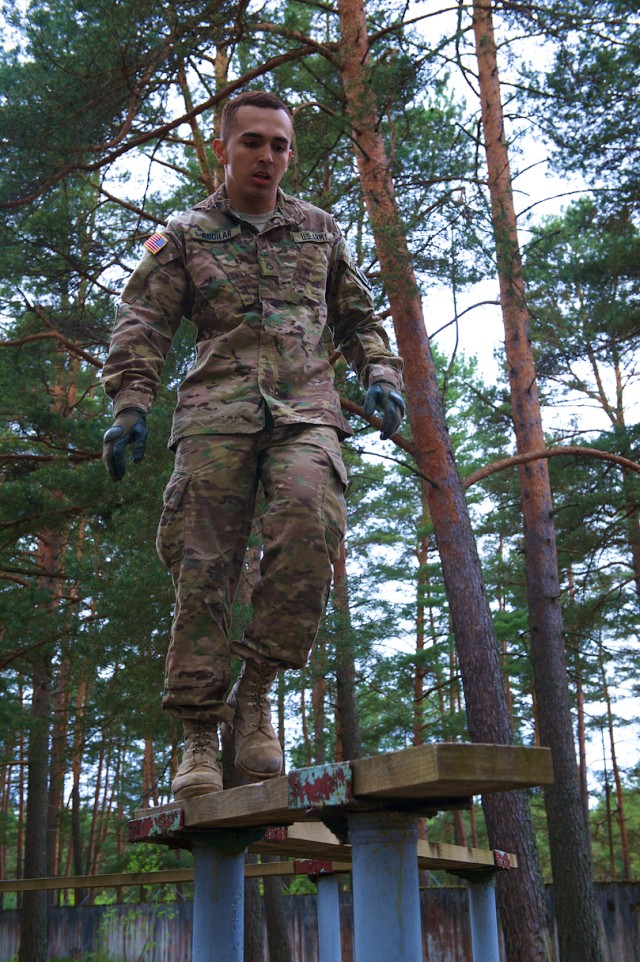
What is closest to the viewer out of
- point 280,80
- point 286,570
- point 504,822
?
point 286,570

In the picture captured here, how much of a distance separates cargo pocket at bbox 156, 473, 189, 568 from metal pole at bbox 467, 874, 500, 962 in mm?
2543

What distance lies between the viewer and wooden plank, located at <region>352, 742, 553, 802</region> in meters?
1.80

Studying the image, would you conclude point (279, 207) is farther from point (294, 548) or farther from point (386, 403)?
point (294, 548)

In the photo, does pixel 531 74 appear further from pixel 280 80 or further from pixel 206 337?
pixel 206 337

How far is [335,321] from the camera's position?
3730 millimetres

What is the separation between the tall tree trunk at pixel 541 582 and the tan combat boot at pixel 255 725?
22.2ft

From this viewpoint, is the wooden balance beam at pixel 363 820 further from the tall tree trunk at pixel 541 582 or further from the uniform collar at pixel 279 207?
the tall tree trunk at pixel 541 582

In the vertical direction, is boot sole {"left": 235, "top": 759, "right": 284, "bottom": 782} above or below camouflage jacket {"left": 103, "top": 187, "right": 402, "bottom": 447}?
below

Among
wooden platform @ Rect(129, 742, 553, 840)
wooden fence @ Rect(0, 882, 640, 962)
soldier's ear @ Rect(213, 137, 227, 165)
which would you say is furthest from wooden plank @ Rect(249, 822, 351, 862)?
wooden fence @ Rect(0, 882, 640, 962)

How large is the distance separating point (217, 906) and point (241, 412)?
1508mm

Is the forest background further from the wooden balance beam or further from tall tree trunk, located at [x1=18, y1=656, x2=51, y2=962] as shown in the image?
the wooden balance beam

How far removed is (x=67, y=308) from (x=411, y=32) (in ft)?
17.4

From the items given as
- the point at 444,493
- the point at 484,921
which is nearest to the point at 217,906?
the point at 484,921

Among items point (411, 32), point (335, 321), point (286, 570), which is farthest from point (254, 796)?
point (411, 32)
